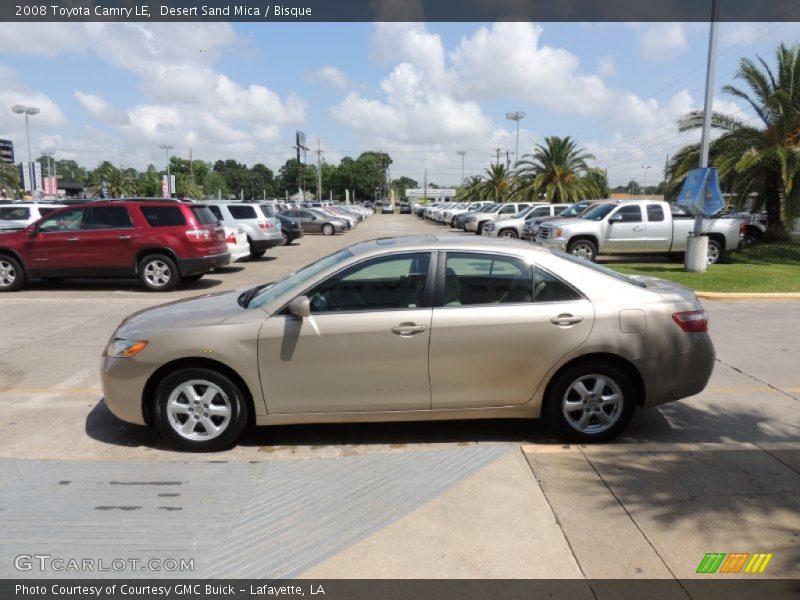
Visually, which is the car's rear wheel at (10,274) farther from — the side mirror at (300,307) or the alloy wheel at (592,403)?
the alloy wheel at (592,403)

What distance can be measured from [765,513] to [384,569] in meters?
2.27

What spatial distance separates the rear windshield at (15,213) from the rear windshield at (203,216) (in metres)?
6.56

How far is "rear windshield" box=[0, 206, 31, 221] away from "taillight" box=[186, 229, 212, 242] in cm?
696

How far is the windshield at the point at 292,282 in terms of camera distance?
14.8 ft

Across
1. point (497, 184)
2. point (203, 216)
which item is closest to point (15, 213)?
point (203, 216)

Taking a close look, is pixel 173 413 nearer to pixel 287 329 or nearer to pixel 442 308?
pixel 287 329

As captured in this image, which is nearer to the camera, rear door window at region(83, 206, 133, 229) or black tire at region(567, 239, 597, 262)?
rear door window at region(83, 206, 133, 229)

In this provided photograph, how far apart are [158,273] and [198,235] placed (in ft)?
3.72

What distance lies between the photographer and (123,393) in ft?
14.4

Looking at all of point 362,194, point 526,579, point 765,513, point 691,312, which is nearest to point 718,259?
point 691,312

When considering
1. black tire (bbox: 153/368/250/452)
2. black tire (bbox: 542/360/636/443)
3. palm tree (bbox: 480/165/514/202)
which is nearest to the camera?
black tire (bbox: 153/368/250/452)

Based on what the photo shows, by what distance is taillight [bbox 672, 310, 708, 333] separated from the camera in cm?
445

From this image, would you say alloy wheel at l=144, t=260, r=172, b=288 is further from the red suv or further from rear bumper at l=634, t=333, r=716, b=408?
rear bumper at l=634, t=333, r=716, b=408

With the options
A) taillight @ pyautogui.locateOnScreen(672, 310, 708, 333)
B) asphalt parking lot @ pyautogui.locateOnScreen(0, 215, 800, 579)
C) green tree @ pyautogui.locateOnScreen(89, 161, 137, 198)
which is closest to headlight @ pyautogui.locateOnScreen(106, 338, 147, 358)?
asphalt parking lot @ pyautogui.locateOnScreen(0, 215, 800, 579)
